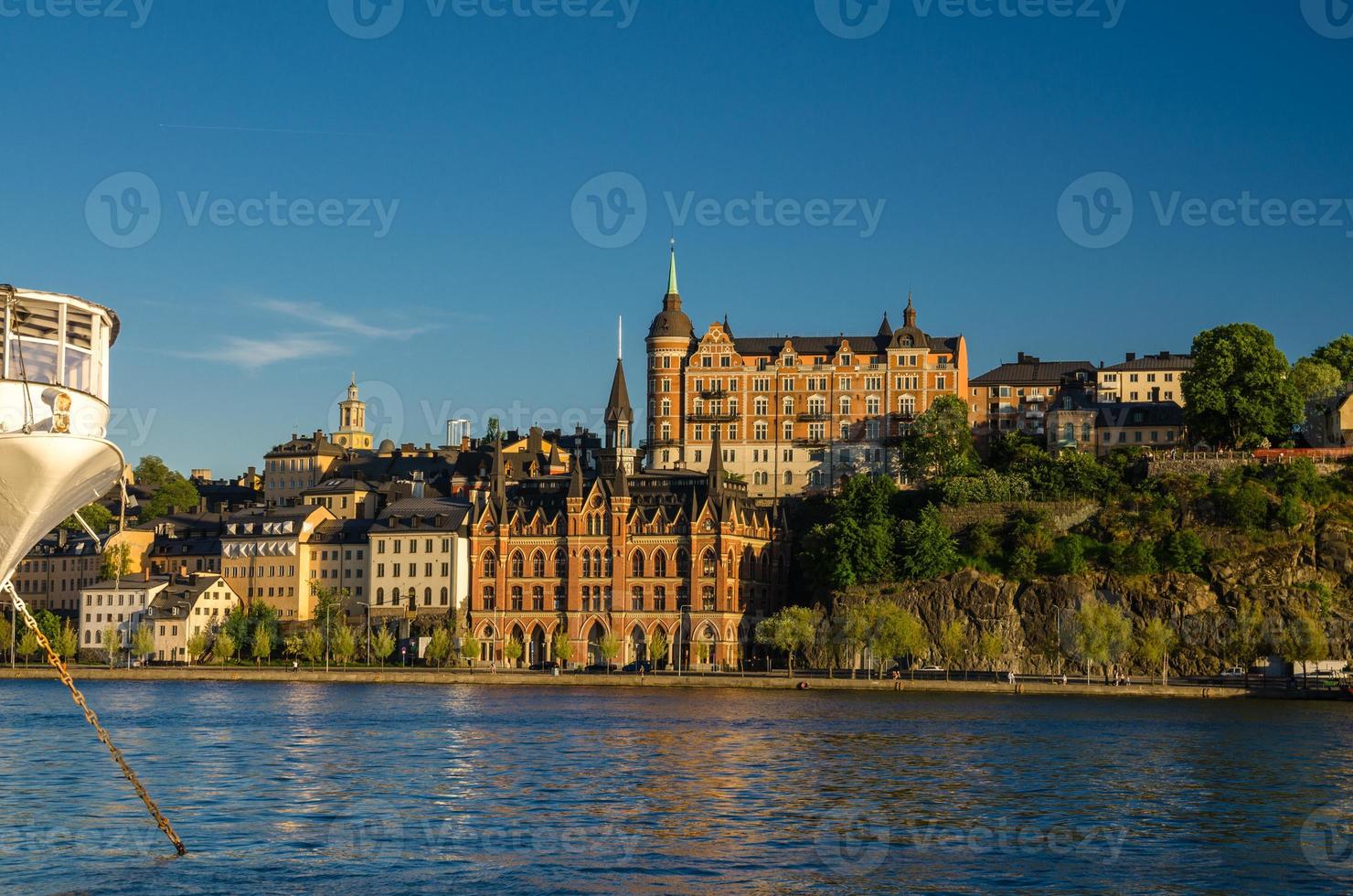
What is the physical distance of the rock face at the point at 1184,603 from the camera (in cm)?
12456

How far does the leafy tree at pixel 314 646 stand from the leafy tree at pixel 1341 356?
308 feet

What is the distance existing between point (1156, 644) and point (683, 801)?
72282 millimetres

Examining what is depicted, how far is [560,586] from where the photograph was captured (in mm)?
151375

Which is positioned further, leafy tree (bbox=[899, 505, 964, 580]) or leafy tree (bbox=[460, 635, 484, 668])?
leafy tree (bbox=[460, 635, 484, 668])

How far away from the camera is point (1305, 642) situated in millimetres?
120750

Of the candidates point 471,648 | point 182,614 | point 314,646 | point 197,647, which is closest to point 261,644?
point 314,646

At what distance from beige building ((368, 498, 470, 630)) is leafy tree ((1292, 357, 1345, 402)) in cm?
7411

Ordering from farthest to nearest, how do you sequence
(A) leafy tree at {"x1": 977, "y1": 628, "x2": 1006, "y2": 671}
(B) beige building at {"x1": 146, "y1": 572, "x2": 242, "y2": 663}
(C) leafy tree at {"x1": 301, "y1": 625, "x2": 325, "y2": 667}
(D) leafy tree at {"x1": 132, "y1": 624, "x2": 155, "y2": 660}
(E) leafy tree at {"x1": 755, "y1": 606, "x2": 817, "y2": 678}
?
(B) beige building at {"x1": 146, "y1": 572, "x2": 242, "y2": 663} < (D) leafy tree at {"x1": 132, "y1": 624, "x2": 155, "y2": 660} < (C) leafy tree at {"x1": 301, "y1": 625, "x2": 325, "y2": 667} < (E) leafy tree at {"x1": 755, "y1": 606, "x2": 817, "y2": 678} < (A) leafy tree at {"x1": 977, "y1": 628, "x2": 1006, "y2": 671}

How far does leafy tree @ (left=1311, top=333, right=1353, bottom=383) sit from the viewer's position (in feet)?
515

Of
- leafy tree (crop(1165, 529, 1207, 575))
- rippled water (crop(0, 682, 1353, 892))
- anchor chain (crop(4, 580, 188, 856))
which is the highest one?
leafy tree (crop(1165, 529, 1207, 575))

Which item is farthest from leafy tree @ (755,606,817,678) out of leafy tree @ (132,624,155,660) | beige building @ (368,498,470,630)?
leafy tree @ (132,624,155,660)

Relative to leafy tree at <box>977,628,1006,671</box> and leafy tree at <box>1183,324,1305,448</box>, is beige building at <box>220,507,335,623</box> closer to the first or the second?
leafy tree at <box>977,628,1006,671</box>

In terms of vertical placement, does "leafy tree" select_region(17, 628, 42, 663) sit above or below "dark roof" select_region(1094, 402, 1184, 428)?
below

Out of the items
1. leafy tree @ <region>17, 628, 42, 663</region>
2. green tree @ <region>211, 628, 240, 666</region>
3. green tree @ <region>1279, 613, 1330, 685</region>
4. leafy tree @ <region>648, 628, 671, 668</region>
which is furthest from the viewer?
leafy tree @ <region>17, 628, 42, 663</region>
